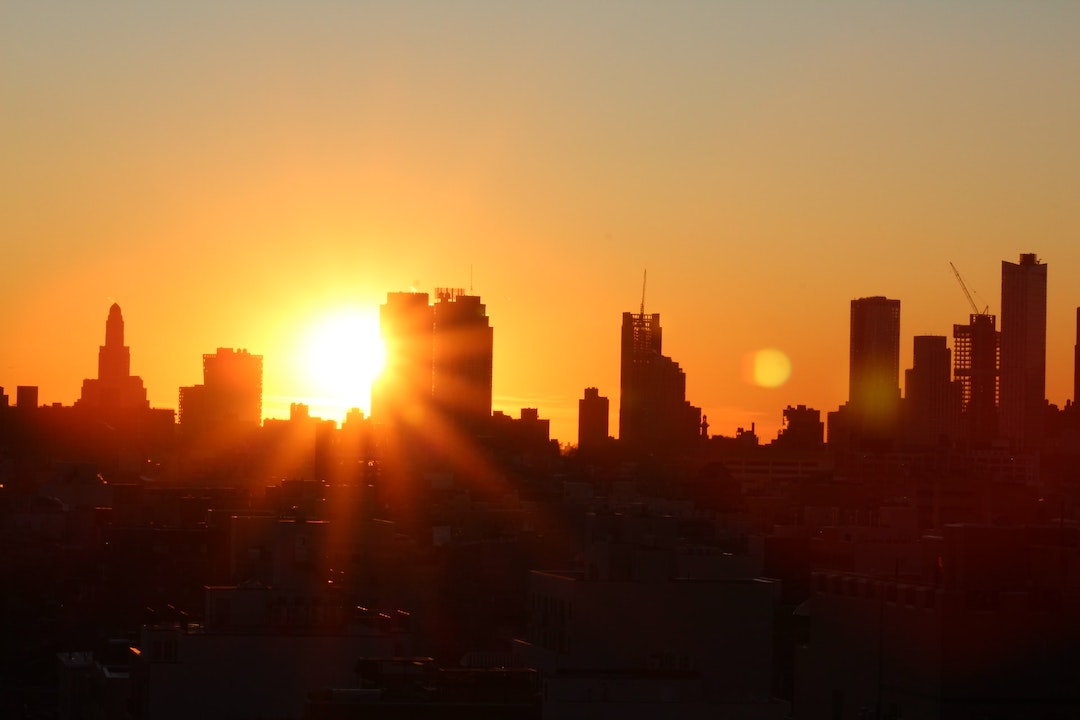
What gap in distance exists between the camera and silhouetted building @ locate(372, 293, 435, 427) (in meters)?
191

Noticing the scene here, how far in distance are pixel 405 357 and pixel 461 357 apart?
4.97m

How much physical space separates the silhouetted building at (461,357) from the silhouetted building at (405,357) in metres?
0.86

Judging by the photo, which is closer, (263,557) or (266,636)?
(266,636)

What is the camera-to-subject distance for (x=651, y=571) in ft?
141

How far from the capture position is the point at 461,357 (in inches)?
7510

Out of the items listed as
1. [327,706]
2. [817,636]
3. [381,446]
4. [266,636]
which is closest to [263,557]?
[266,636]

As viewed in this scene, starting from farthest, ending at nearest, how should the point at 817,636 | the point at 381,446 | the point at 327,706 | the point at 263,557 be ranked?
the point at 381,446 → the point at 263,557 → the point at 327,706 → the point at 817,636

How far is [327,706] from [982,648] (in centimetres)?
899

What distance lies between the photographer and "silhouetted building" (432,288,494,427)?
190 m

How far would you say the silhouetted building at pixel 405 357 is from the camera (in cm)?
19138

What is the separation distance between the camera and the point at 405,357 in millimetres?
192000

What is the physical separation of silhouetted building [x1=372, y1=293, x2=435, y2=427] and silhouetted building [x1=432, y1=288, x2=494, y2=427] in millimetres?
859

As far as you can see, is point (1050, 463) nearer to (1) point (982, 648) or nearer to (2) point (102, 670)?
(2) point (102, 670)

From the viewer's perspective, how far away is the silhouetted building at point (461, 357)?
18962 centimetres
